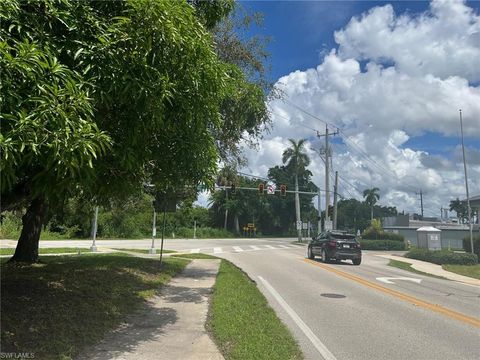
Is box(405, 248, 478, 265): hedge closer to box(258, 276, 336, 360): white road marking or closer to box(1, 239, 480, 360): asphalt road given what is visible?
box(1, 239, 480, 360): asphalt road

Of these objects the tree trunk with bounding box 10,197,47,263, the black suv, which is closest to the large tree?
the tree trunk with bounding box 10,197,47,263

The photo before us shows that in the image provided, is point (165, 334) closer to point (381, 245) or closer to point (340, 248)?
point (340, 248)

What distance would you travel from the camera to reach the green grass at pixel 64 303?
261 inches

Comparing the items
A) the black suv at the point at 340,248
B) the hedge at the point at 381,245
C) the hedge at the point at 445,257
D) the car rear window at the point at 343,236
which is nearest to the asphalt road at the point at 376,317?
the black suv at the point at 340,248

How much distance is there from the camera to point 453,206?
130750 mm

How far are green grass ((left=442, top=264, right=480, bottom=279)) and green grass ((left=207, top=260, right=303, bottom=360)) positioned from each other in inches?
637

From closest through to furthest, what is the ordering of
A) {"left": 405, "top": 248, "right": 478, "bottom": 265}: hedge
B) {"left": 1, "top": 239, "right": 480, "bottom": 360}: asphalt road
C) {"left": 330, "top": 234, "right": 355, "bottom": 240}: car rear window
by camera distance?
{"left": 1, "top": 239, "right": 480, "bottom": 360}: asphalt road → {"left": 330, "top": 234, "right": 355, "bottom": 240}: car rear window → {"left": 405, "top": 248, "right": 478, "bottom": 265}: hedge

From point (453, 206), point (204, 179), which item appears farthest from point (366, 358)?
point (453, 206)

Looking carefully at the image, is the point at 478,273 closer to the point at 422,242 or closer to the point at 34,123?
the point at 422,242

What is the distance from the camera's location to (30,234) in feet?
49.3

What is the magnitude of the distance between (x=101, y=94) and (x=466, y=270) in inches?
993

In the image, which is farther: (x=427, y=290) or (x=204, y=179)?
(x=427, y=290)

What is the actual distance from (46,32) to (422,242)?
118 feet

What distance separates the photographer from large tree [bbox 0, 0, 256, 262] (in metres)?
4.47
